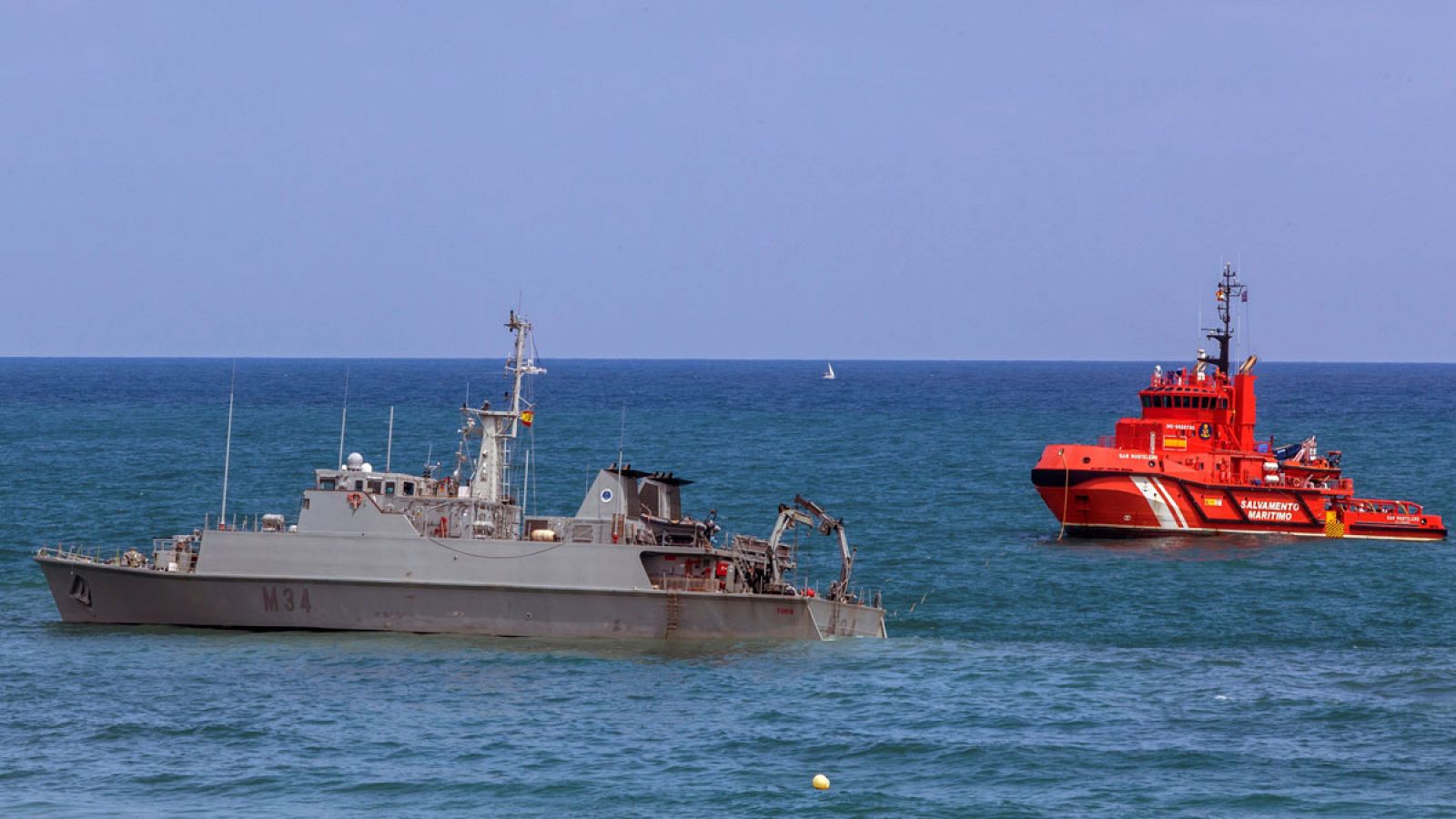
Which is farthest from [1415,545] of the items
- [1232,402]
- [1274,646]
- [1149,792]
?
[1149,792]

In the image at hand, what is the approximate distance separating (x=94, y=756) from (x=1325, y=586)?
1488 inches

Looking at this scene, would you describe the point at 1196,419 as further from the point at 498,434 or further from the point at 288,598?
the point at 288,598

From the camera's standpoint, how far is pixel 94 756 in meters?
32.6

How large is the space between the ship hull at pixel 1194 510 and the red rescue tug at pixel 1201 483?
0.03 metres

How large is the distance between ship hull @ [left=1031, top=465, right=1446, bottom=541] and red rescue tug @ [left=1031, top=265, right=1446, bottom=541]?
3 centimetres

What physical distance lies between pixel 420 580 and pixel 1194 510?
113ft

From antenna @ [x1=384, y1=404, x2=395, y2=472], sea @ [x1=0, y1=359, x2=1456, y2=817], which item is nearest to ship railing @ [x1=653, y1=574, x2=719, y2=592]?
sea @ [x1=0, y1=359, x2=1456, y2=817]

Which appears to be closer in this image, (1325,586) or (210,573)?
(210,573)

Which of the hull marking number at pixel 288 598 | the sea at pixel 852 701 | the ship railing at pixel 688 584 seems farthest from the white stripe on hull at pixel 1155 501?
the hull marking number at pixel 288 598

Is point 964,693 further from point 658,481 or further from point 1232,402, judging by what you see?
point 1232,402

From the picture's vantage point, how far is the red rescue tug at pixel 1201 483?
6675 centimetres

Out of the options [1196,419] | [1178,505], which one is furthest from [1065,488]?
[1196,419]

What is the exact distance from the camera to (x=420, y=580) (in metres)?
42.8

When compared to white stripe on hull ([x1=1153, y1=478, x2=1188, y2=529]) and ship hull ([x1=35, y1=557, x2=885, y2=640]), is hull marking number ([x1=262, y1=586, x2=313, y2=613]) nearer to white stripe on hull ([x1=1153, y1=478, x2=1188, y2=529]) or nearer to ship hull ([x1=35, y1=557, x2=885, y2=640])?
ship hull ([x1=35, y1=557, x2=885, y2=640])
